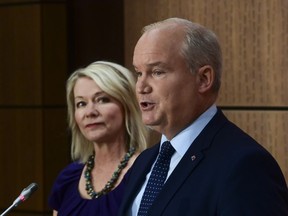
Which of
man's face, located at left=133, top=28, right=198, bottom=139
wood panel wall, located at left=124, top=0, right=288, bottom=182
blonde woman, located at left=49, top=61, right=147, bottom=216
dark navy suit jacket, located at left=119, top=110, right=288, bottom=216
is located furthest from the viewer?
wood panel wall, located at left=124, top=0, right=288, bottom=182

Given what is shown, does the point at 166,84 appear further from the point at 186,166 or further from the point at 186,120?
the point at 186,166

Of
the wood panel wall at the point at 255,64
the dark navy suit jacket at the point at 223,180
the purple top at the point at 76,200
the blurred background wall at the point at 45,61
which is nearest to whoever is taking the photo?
the dark navy suit jacket at the point at 223,180

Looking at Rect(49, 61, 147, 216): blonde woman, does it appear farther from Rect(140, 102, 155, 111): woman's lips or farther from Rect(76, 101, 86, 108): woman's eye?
Rect(140, 102, 155, 111): woman's lips

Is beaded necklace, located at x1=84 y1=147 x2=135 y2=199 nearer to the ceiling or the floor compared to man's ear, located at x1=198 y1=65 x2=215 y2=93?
nearer to the floor

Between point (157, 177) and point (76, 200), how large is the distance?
3.33ft

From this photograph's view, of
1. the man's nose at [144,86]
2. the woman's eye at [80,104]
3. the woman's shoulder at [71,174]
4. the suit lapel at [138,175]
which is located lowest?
the woman's shoulder at [71,174]

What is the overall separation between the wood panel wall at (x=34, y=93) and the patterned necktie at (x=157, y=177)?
3044 millimetres

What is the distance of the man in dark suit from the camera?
6.87ft

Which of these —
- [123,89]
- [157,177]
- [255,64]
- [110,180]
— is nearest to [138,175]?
[157,177]

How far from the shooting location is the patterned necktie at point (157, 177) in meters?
2.28

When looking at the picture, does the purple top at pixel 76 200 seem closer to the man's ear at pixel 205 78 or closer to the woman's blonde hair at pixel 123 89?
the woman's blonde hair at pixel 123 89

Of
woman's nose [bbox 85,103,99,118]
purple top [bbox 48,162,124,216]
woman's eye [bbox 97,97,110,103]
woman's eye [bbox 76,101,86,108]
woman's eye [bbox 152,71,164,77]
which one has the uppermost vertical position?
woman's eye [bbox 152,71,164,77]

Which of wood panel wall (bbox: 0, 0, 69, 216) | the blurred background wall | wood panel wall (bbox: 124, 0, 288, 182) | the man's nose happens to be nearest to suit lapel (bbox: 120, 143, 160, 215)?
the man's nose

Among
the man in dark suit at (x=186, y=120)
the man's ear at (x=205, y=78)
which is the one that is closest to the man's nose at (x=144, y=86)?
the man in dark suit at (x=186, y=120)
